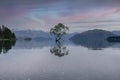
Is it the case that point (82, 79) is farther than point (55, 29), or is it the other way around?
point (55, 29)

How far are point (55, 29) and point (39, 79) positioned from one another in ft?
514

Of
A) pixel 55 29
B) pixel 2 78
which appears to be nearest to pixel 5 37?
pixel 55 29

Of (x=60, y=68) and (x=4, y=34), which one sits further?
(x=4, y=34)

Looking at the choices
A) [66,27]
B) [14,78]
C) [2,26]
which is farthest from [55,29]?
[14,78]

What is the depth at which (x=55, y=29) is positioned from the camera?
579 ft

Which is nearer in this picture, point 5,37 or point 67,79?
point 67,79

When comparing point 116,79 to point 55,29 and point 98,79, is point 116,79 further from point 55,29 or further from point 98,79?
point 55,29

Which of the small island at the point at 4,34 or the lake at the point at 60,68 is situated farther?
the small island at the point at 4,34

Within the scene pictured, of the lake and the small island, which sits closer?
the lake

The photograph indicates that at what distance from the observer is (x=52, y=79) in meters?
20.2

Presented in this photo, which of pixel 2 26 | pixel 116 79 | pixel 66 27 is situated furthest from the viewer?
pixel 2 26

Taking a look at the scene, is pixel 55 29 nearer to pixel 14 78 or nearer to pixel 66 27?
pixel 66 27

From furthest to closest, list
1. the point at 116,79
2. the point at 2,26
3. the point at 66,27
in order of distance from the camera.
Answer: the point at 2,26 < the point at 66,27 < the point at 116,79

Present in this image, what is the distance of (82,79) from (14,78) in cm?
534
